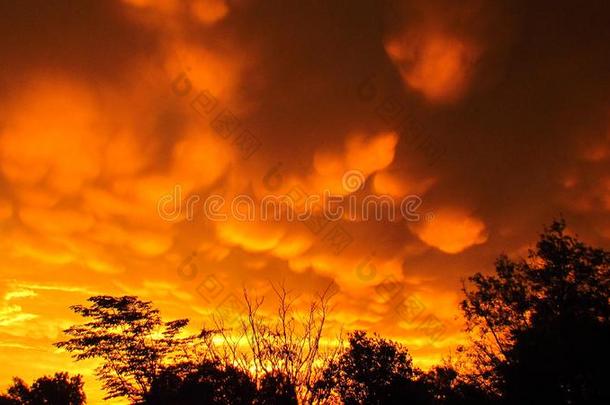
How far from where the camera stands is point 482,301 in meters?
27.8

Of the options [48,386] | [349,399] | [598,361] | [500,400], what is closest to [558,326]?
[598,361]

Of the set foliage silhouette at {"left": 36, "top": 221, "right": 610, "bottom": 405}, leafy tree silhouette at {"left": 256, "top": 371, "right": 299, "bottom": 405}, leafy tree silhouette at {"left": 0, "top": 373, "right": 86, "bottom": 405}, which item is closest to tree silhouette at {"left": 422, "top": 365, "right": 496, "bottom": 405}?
foliage silhouette at {"left": 36, "top": 221, "right": 610, "bottom": 405}

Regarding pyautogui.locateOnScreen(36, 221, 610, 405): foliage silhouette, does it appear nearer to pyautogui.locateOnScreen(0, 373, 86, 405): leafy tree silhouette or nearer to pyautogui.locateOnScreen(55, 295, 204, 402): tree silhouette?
A: pyautogui.locateOnScreen(55, 295, 204, 402): tree silhouette

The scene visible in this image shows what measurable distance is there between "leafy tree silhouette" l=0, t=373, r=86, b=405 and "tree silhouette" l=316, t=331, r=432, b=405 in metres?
47.3

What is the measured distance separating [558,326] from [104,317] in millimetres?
37714

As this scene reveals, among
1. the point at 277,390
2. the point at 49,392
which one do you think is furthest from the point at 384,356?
the point at 49,392

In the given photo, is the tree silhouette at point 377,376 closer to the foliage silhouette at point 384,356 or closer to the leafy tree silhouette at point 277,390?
the foliage silhouette at point 384,356

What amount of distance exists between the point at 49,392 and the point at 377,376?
53427mm

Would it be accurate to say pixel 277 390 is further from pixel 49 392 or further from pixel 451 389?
pixel 49 392

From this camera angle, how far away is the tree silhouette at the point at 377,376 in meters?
38.8

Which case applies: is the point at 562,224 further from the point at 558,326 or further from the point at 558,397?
the point at 558,397

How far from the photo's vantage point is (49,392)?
5481 cm

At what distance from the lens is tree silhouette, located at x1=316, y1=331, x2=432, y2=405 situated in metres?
38.8

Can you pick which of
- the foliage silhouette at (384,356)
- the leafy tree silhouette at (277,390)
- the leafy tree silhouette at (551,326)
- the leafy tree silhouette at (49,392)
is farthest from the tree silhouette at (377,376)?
the leafy tree silhouette at (49,392)
